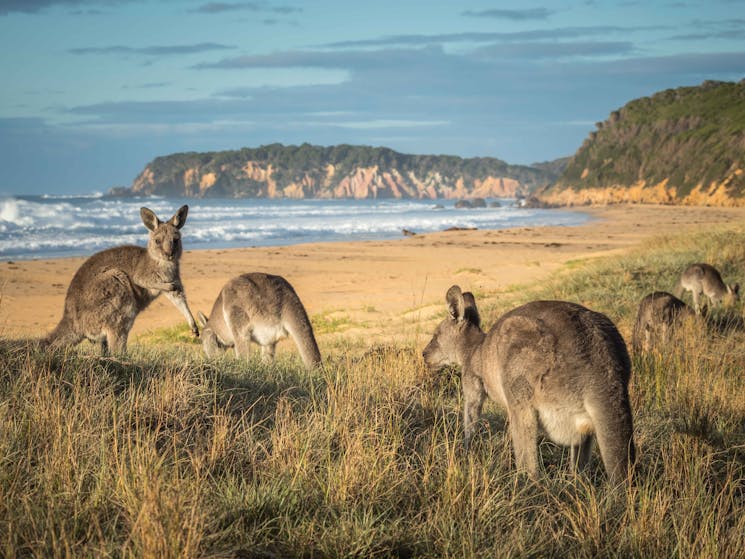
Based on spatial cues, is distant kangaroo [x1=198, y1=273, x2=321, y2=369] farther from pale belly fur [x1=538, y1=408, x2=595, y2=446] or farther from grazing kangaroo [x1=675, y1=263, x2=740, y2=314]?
grazing kangaroo [x1=675, y1=263, x2=740, y2=314]

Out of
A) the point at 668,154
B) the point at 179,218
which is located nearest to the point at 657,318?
the point at 179,218

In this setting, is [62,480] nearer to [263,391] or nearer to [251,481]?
[251,481]

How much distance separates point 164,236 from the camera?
7.75m

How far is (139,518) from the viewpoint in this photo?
126 inches

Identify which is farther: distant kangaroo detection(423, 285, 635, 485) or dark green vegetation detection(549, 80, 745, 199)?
dark green vegetation detection(549, 80, 745, 199)

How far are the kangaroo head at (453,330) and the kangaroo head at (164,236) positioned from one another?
290 cm

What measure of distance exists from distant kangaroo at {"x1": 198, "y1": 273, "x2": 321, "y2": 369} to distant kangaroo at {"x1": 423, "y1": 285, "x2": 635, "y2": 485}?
3.01m

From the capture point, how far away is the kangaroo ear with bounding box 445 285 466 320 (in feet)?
19.3

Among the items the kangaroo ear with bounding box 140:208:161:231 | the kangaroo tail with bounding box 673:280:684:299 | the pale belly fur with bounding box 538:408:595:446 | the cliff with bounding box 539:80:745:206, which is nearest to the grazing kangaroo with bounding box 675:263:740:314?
the kangaroo tail with bounding box 673:280:684:299

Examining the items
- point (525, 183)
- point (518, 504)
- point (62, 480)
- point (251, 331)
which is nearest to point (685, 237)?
point (251, 331)

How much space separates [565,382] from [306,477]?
4.69 feet

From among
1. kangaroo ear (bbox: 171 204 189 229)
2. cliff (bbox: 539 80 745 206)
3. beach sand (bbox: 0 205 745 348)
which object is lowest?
beach sand (bbox: 0 205 745 348)

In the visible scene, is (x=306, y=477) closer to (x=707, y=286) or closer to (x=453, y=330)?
(x=453, y=330)

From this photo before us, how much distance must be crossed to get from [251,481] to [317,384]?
88.7 inches
